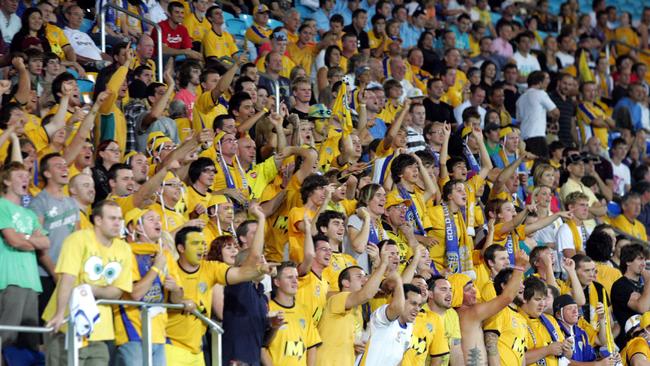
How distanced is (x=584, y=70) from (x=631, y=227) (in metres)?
4.94

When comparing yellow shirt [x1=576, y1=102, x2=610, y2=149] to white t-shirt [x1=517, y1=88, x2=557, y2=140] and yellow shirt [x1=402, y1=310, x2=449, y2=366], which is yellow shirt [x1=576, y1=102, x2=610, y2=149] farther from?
yellow shirt [x1=402, y1=310, x2=449, y2=366]

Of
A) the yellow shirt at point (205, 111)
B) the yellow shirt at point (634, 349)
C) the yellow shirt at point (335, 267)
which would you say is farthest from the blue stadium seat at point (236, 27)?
the yellow shirt at point (634, 349)

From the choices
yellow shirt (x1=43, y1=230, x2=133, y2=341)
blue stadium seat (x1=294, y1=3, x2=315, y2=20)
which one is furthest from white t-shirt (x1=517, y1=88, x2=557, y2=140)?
yellow shirt (x1=43, y1=230, x2=133, y2=341)

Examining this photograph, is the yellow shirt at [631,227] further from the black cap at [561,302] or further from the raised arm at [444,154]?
the black cap at [561,302]

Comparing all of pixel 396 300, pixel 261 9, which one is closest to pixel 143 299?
pixel 396 300


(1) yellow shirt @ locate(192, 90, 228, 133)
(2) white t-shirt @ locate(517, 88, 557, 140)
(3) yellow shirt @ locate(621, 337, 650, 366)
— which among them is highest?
(1) yellow shirt @ locate(192, 90, 228, 133)

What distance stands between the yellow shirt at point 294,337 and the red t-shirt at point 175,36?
5691 mm

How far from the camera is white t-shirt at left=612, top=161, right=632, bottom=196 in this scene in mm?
18219

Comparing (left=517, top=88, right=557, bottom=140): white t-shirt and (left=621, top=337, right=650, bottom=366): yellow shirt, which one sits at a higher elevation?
(left=517, top=88, right=557, bottom=140): white t-shirt

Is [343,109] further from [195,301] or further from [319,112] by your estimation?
[195,301]

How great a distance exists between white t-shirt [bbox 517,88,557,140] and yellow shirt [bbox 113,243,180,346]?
9.06 metres

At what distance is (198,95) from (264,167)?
5.60 feet

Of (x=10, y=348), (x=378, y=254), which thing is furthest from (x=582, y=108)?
(x=10, y=348)

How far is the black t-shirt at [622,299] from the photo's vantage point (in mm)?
13445
